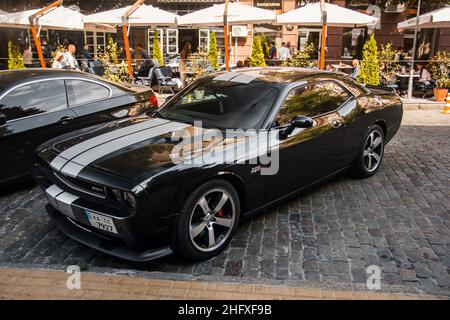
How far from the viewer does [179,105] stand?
5.05 meters

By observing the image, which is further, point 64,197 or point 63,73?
point 63,73

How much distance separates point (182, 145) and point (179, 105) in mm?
1233

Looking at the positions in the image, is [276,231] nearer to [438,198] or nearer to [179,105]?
[179,105]

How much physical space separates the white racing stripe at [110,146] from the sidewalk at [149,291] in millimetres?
913

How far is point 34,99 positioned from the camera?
550 cm

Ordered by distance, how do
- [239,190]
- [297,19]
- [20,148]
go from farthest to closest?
[297,19] < [20,148] < [239,190]

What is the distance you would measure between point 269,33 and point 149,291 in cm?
2193

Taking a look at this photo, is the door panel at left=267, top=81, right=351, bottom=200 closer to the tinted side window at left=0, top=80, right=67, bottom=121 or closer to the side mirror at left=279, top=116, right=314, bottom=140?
the side mirror at left=279, top=116, right=314, bottom=140

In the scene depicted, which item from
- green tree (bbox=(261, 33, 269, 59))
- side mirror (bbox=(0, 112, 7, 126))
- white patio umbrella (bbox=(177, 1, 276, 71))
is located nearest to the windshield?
side mirror (bbox=(0, 112, 7, 126))

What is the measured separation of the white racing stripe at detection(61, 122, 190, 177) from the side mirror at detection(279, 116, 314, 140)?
3.27 feet

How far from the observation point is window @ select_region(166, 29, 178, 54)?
2562 cm

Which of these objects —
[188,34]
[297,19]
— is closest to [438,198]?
[297,19]

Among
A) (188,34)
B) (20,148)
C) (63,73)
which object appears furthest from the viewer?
(188,34)

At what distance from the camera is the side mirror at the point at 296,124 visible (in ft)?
14.3
